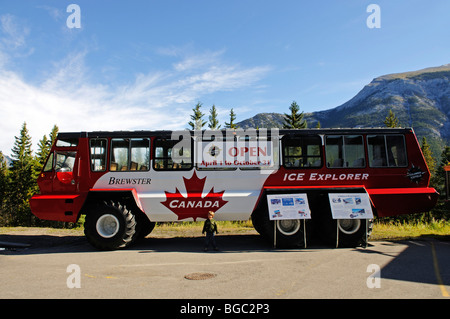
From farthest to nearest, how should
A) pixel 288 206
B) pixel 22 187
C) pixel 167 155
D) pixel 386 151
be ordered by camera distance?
pixel 22 187 → pixel 386 151 → pixel 167 155 → pixel 288 206

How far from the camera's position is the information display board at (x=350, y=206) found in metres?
9.26

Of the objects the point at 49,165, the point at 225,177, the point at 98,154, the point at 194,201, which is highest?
the point at 98,154

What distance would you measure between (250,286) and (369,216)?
5.23 m

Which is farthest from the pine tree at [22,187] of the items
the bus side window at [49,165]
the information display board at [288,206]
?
the information display board at [288,206]

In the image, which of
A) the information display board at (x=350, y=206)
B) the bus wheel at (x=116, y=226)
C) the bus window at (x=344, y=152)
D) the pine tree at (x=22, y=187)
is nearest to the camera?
the information display board at (x=350, y=206)

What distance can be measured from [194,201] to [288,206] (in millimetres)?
2870

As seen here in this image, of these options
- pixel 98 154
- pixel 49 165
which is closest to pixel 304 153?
pixel 98 154

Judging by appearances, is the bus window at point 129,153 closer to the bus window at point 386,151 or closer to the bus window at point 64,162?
the bus window at point 64,162

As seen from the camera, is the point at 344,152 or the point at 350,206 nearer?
the point at 350,206

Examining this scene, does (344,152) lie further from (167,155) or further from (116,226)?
(116,226)

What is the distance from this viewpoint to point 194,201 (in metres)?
9.61

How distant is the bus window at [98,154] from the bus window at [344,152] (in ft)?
23.2

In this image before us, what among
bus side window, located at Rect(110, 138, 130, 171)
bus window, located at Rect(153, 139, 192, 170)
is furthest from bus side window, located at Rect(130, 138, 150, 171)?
bus window, located at Rect(153, 139, 192, 170)

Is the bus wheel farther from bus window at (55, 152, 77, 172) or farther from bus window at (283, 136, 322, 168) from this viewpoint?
bus window at (283, 136, 322, 168)
